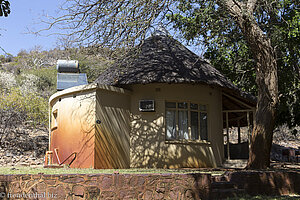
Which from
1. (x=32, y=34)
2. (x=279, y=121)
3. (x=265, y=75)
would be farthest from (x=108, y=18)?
(x=279, y=121)

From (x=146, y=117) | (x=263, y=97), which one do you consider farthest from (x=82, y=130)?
(x=263, y=97)

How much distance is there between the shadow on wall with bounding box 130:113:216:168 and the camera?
12.0 metres

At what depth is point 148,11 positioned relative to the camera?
32.6 ft

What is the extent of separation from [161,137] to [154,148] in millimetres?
469

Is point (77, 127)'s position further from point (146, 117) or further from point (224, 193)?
point (224, 193)

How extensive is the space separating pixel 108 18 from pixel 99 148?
14.0 ft

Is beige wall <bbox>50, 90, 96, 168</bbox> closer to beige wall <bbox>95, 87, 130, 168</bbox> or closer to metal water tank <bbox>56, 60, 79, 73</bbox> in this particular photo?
beige wall <bbox>95, 87, 130, 168</bbox>

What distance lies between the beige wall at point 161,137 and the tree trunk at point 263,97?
10.1 feet

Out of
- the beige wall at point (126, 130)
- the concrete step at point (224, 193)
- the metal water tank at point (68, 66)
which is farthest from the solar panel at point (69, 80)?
the concrete step at point (224, 193)

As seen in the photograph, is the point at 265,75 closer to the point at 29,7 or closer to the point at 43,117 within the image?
the point at 29,7

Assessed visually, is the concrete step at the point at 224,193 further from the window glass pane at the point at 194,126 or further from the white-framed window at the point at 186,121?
the window glass pane at the point at 194,126

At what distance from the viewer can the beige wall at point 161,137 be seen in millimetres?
12008

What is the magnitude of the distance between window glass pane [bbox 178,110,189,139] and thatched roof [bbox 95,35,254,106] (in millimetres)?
1412

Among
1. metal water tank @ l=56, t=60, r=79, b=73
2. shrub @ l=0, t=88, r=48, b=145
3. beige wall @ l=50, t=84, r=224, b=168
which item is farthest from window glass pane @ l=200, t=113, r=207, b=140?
shrub @ l=0, t=88, r=48, b=145
